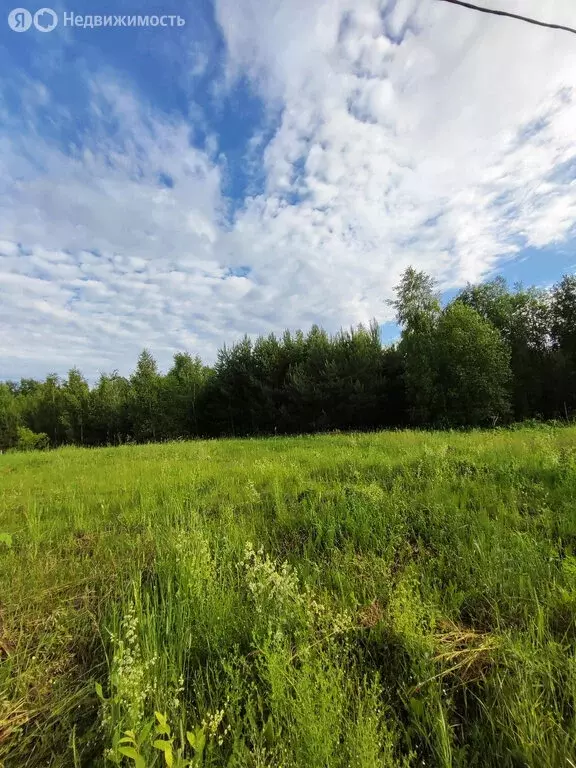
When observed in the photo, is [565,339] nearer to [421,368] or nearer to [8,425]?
[421,368]

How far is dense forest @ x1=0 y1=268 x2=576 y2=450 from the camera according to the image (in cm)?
2245

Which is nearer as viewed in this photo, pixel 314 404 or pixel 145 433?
pixel 314 404

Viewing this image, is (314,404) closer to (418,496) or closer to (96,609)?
(418,496)

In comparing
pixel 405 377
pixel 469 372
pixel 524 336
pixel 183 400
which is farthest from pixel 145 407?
pixel 524 336

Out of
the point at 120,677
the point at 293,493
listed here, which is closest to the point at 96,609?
the point at 120,677

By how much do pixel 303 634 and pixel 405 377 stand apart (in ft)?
75.6

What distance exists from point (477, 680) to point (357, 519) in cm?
181

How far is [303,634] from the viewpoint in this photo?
2.08 metres

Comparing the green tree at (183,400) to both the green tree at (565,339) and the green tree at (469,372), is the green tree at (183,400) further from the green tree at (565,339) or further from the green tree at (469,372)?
the green tree at (565,339)

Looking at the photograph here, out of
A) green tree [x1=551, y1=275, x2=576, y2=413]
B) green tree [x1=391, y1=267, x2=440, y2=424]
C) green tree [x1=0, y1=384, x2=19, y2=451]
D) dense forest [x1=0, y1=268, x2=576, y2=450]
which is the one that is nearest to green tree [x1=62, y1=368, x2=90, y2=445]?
dense forest [x1=0, y1=268, x2=576, y2=450]

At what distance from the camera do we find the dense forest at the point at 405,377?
2245 centimetres

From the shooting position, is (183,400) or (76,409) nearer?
(183,400)

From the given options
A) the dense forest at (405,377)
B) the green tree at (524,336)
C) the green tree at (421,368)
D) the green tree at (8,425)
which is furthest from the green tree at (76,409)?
the green tree at (524,336)

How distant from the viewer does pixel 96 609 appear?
253 cm
